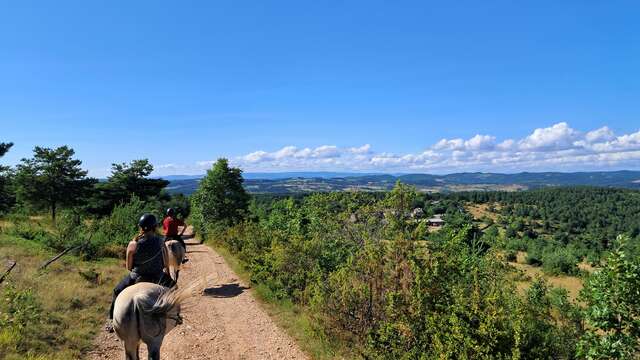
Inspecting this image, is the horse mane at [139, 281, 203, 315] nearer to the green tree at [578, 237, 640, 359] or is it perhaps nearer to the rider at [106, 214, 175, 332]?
the rider at [106, 214, 175, 332]

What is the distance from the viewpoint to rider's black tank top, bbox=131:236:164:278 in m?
6.72

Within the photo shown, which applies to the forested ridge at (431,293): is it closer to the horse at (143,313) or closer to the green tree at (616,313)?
the green tree at (616,313)

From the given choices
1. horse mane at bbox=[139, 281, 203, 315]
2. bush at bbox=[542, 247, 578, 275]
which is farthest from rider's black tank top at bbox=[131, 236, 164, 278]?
bush at bbox=[542, 247, 578, 275]

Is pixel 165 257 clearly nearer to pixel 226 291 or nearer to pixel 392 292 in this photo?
pixel 392 292

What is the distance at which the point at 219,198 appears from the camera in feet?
109

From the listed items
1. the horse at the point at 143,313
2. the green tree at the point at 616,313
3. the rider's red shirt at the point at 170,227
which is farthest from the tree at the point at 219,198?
the green tree at the point at 616,313

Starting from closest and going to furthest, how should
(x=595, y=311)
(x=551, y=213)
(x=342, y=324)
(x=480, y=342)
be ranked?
(x=595, y=311) → (x=480, y=342) → (x=342, y=324) → (x=551, y=213)

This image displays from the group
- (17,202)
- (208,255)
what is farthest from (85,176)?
(208,255)

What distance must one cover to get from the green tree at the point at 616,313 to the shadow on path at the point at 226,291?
11486 mm

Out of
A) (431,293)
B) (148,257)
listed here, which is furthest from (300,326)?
(148,257)

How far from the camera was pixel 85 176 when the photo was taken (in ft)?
143

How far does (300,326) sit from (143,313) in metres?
5.94

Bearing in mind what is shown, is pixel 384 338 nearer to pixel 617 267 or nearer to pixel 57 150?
pixel 617 267

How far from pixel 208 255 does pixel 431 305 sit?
760 inches
